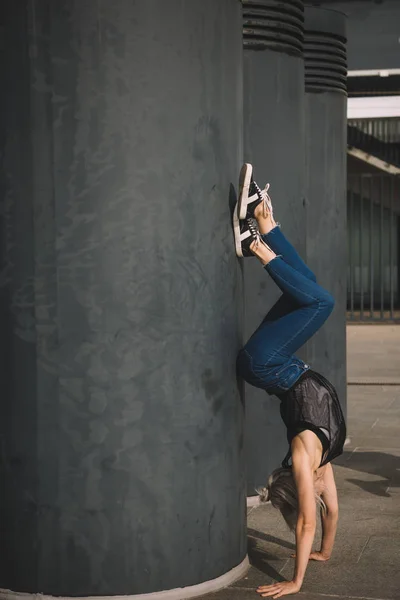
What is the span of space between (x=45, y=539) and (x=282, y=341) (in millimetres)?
1355

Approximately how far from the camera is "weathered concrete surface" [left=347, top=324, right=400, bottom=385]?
13586 millimetres

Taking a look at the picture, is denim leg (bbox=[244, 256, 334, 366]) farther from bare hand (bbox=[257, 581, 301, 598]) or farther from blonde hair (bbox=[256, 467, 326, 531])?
bare hand (bbox=[257, 581, 301, 598])

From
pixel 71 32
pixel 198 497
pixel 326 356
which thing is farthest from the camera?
pixel 326 356

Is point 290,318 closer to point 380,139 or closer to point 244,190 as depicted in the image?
point 244,190

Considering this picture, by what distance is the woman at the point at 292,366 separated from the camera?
5098 mm

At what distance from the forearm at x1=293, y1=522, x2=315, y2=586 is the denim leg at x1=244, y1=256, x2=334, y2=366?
76 centimetres

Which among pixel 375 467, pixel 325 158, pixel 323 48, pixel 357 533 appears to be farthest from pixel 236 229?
pixel 323 48

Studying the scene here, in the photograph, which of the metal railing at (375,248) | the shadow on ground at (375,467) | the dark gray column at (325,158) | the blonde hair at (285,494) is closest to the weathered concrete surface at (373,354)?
the metal railing at (375,248)

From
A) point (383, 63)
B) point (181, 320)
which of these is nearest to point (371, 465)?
point (181, 320)

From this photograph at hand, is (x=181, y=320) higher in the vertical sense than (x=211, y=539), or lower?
higher

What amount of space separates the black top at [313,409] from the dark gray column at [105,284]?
1.44ft

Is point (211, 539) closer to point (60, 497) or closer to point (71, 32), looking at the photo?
point (60, 497)

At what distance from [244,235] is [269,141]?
2.21m

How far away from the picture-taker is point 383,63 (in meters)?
22.2
